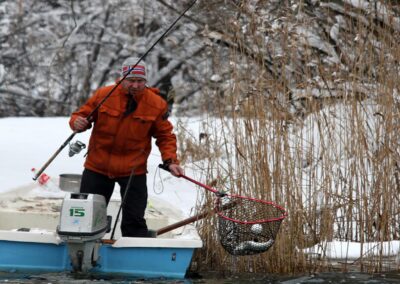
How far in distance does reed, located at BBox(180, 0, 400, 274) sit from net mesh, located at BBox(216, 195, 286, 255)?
49 cm

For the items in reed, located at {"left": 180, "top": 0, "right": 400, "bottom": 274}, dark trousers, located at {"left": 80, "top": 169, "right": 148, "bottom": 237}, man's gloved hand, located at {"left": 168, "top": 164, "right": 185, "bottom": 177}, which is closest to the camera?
man's gloved hand, located at {"left": 168, "top": 164, "right": 185, "bottom": 177}

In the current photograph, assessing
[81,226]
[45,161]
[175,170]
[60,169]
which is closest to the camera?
[81,226]

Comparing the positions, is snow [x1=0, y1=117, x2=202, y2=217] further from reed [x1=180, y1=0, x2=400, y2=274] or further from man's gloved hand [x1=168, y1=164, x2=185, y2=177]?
man's gloved hand [x1=168, y1=164, x2=185, y2=177]

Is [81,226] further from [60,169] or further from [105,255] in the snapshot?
[60,169]

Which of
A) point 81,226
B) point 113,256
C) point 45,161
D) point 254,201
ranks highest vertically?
point 45,161

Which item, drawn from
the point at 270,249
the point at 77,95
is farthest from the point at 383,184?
the point at 77,95

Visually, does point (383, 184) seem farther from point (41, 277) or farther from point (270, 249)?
point (41, 277)

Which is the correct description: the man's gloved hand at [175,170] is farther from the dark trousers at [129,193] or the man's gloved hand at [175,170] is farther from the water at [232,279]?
the water at [232,279]

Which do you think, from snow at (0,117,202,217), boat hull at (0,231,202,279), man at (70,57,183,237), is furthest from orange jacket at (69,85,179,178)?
snow at (0,117,202,217)

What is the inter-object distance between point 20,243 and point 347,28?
9.82 ft

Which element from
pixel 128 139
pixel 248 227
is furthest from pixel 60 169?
pixel 248 227

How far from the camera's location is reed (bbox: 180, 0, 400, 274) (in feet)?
23.3

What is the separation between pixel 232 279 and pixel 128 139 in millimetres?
1225

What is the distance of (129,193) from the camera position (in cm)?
704
